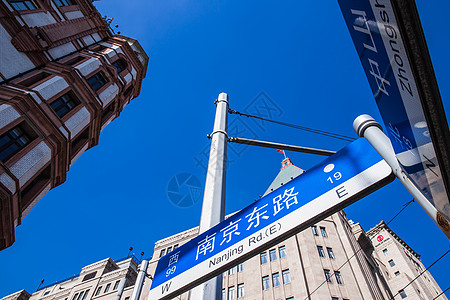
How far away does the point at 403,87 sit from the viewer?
143 centimetres

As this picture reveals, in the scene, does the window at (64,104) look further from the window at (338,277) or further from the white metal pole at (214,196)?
the window at (338,277)

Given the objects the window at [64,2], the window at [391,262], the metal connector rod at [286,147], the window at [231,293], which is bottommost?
the metal connector rod at [286,147]

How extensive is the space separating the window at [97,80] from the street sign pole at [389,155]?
23.2 m

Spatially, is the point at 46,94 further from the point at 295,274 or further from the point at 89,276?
the point at 89,276

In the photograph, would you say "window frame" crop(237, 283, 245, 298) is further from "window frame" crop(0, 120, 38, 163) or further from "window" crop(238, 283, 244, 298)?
"window frame" crop(0, 120, 38, 163)

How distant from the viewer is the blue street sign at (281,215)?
2348mm

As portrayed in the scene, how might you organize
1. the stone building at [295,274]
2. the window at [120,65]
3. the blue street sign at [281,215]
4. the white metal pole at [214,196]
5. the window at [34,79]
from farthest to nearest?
the stone building at [295,274] < the window at [120,65] < the window at [34,79] < the white metal pole at [214,196] < the blue street sign at [281,215]

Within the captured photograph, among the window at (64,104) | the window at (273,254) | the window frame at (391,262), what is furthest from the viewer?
the window frame at (391,262)

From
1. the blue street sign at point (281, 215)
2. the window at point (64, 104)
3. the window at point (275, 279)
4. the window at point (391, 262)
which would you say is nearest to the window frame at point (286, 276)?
the window at point (275, 279)

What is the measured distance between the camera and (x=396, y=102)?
156 centimetres

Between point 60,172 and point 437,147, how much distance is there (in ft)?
67.7

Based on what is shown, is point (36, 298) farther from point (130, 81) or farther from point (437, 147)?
point (437, 147)

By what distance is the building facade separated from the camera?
14342 millimetres

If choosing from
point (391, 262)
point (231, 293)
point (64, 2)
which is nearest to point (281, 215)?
point (64, 2)
